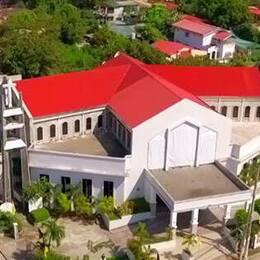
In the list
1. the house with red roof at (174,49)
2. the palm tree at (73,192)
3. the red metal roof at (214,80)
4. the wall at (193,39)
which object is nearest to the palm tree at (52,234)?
the palm tree at (73,192)

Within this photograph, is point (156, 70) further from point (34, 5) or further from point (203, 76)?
point (34, 5)

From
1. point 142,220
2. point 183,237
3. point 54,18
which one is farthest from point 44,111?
point 54,18

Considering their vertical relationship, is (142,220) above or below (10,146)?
below

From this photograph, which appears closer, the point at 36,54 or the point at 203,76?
the point at 203,76

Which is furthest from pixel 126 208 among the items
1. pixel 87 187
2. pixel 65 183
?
pixel 65 183

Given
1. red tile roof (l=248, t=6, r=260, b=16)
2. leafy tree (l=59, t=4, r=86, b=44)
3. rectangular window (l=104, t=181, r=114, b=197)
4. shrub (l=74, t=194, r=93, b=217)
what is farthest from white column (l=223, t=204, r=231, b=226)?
red tile roof (l=248, t=6, r=260, b=16)

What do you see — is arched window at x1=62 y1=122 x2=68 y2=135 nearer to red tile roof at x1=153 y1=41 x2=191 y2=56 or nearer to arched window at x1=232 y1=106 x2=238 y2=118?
arched window at x1=232 y1=106 x2=238 y2=118

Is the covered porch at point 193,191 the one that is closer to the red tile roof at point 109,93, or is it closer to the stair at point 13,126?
the red tile roof at point 109,93
